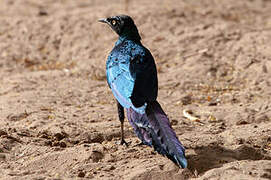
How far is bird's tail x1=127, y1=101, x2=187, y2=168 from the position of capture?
13.2ft

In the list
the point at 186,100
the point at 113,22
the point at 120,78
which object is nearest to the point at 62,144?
the point at 120,78

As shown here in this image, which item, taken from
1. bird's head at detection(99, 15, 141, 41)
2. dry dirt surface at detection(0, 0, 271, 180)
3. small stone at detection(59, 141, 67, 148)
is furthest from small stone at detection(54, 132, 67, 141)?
bird's head at detection(99, 15, 141, 41)

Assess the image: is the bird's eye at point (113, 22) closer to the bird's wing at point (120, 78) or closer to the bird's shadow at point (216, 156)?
the bird's wing at point (120, 78)

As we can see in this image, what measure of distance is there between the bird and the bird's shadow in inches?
12.9

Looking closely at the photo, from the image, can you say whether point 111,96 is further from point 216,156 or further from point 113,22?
point 216,156

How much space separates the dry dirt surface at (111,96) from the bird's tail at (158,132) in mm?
178

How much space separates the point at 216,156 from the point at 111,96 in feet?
9.26

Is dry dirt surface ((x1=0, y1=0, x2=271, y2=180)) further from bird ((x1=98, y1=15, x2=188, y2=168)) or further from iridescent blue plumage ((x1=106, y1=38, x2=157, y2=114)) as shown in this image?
iridescent blue plumage ((x1=106, y1=38, x2=157, y2=114))

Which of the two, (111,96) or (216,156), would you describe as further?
(111,96)

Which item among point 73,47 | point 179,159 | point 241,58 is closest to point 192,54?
point 241,58

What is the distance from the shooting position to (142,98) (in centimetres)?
427

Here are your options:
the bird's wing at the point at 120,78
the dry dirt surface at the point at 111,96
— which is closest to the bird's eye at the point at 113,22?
the bird's wing at the point at 120,78

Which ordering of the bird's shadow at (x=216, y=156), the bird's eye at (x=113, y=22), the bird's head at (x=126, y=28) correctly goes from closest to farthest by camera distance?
the bird's shadow at (x=216, y=156) → the bird's head at (x=126, y=28) → the bird's eye at (x=113, y=22)

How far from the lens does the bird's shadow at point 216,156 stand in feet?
14.0
